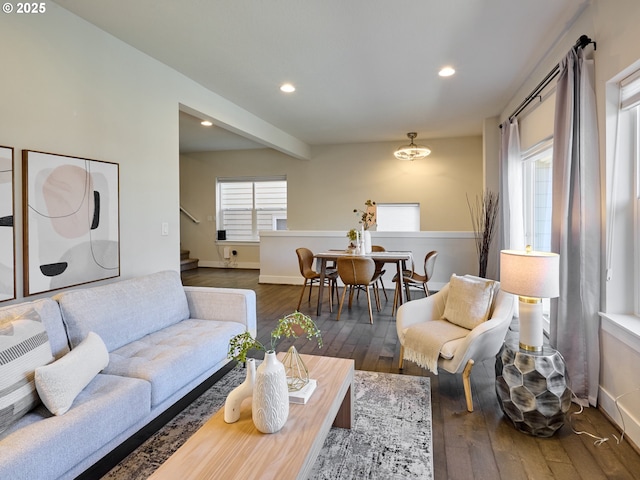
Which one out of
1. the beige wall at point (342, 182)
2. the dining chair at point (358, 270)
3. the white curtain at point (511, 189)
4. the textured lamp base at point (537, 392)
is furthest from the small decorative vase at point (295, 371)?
the beige wall at point (342, 182)

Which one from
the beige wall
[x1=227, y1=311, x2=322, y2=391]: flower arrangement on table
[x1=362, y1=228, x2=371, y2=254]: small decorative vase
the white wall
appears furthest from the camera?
the beige wall

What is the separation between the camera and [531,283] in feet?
6.78

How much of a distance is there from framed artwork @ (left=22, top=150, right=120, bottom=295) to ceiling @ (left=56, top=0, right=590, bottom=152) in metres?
1.17

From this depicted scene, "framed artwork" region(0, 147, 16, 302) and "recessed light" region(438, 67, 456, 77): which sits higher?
"recessed light" region(438, 67, 456, 77)

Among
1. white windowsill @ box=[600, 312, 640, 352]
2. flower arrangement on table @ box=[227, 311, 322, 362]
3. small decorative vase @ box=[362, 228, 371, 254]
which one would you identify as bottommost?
white windowsill @ box=[600, 312, 640, 352]

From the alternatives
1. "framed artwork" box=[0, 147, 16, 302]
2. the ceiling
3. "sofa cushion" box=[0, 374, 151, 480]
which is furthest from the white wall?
"sofa cushion" box=[0, 374, 151, 480]

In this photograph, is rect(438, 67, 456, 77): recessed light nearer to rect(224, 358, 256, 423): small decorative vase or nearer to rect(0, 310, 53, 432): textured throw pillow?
rect(224, 358, 256, 423): small decorative vase

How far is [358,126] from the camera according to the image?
6.21 metres

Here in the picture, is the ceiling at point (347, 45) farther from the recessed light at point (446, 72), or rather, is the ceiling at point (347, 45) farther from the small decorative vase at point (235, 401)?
the small decorative vase at point (235, 401)

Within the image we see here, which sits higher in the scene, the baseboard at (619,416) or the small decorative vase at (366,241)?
the small decorative vase at (366,241)

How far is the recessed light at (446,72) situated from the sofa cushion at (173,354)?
3242mm

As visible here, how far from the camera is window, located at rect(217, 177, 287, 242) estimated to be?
870 cm

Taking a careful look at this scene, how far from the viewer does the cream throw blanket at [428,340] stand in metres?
2.54


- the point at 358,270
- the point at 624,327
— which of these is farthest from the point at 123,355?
the point at 624,327
